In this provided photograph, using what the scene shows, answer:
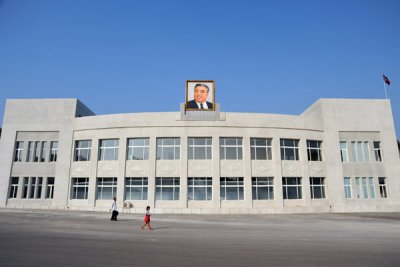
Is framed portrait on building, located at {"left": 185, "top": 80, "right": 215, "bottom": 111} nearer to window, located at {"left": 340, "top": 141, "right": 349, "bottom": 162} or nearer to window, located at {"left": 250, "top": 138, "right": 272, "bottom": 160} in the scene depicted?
window, located at {"left": 250, "top": 138, "right": 272, "bottom": 160}

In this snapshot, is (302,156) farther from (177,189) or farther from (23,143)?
(23,143)

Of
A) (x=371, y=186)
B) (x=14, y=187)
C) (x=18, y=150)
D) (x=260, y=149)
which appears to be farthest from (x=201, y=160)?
(x=18, y=150)

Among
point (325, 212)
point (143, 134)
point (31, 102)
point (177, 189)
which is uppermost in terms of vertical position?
point (31, 102)

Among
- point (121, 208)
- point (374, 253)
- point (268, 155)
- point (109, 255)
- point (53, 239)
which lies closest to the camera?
point (109, 255)

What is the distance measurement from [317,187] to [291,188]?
375 centimetres

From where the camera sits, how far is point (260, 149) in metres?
33.3

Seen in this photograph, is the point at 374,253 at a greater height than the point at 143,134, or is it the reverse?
the point at 143,134

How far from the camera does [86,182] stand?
33531 mm

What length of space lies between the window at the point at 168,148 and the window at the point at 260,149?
908cm

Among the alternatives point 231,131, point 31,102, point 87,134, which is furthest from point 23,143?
point 231,131

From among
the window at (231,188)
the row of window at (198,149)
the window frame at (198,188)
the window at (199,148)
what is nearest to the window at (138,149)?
the row of window at (198,149)

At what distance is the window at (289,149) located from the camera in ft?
110

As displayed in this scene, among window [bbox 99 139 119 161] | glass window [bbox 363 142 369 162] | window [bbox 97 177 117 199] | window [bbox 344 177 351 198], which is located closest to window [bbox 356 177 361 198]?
window [bbox 344 177 351 198]

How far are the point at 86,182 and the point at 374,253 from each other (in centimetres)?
3126
